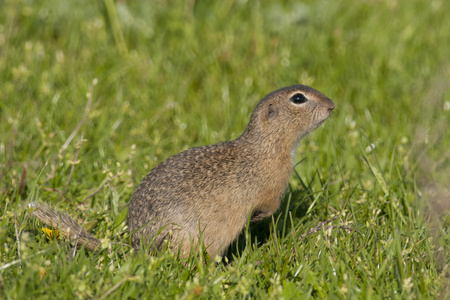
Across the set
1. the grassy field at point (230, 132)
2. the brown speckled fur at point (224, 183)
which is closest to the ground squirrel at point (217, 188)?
the brown speckled fur at point (224, 183)

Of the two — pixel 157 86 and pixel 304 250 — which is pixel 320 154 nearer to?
pixel 304 250

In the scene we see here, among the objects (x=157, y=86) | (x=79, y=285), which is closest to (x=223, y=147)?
(x=79, y=285)

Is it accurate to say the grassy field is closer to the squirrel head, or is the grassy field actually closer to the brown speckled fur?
the brown speckled fur

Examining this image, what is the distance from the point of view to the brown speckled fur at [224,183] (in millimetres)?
4023

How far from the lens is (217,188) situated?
4.14m

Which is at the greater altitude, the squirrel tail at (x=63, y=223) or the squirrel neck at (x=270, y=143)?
the squirrel neck at (x=270, y=143)

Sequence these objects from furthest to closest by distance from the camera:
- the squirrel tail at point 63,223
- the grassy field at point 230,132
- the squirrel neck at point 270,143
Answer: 1. the squirrel neck at point 270,143
2. the squirrel tail at point 63,223
3. the grassy field at point 230,132

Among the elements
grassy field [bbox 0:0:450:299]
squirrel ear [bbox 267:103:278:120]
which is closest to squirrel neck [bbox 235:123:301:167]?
squirrel ear [bbox 267:103:278:120]

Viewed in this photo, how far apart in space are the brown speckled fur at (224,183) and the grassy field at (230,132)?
20 cm

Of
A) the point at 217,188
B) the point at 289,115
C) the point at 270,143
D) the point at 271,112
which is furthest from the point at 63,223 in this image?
the point at 289,115

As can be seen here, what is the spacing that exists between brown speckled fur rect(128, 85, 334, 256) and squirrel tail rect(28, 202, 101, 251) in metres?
0.34

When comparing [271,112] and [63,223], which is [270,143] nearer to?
[271,112]

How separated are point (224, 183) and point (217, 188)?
0.07 m

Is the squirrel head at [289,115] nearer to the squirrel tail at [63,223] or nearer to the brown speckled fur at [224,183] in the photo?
the brown speckled fur at [224,183]
